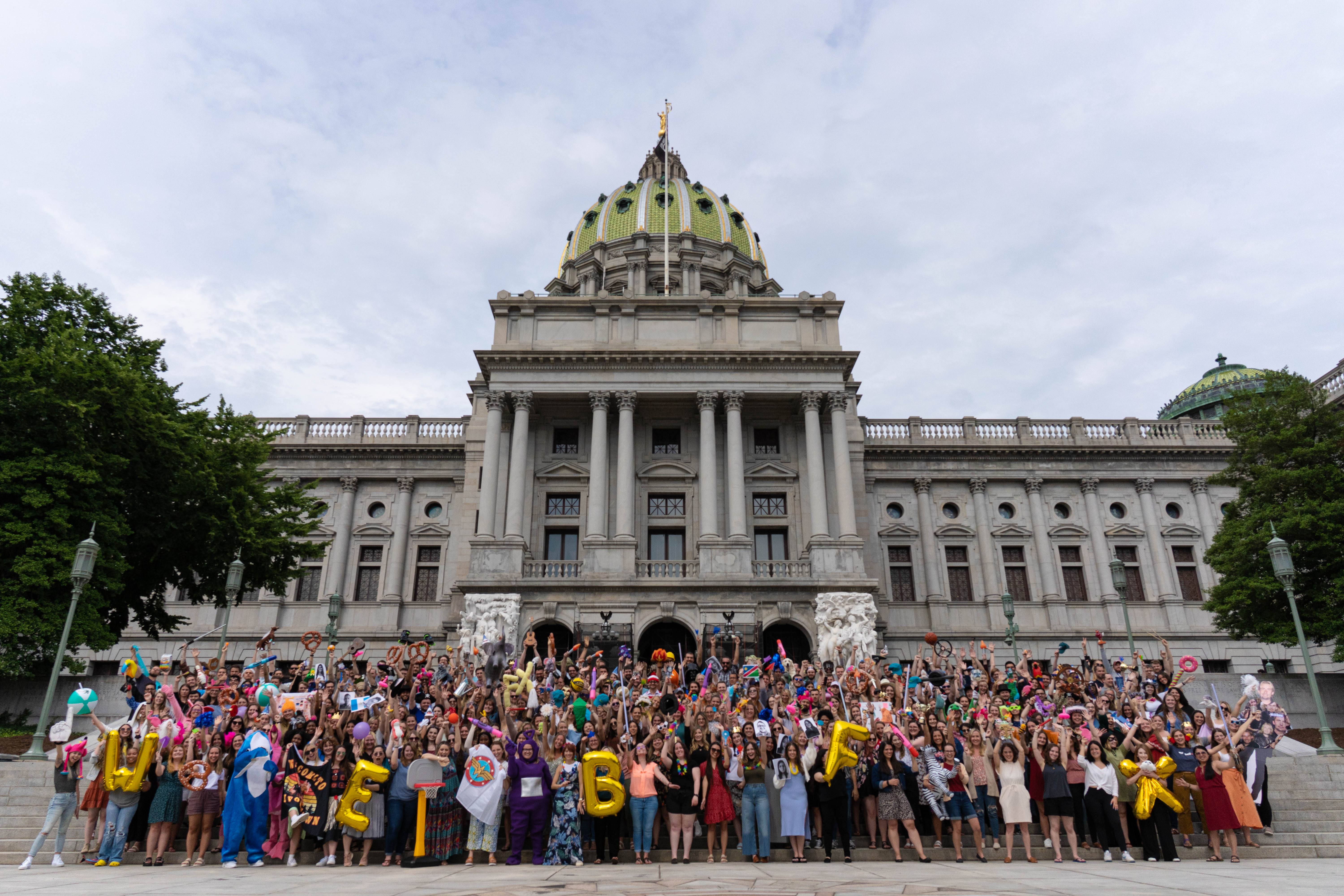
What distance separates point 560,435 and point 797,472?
12111 millimetres

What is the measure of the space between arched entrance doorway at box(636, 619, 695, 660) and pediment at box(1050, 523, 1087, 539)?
2356 centimetres

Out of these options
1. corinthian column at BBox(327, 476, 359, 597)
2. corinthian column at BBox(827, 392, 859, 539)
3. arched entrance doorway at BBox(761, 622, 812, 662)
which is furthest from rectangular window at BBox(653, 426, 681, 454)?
corinthian column at BBox(327, 476, 359, 597)

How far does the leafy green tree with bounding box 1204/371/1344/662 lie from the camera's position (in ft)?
92.4

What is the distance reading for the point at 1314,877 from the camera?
9.61m

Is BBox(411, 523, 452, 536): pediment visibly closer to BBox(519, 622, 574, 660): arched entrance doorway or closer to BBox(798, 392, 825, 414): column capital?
BBox(519, 622, 574, 660): arched entrance doorway

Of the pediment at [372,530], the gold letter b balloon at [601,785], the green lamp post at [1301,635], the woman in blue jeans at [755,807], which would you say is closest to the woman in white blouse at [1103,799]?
the woman in blue jeans at [755,807]

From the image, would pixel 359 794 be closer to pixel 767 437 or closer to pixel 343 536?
pixel 767 437

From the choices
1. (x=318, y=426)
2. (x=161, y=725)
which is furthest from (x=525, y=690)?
(x=318, y=426)

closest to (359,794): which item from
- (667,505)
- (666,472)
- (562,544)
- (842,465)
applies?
(562,544)

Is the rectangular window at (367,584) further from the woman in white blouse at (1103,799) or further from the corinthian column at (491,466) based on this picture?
the woman in white blouse at (1103,799)

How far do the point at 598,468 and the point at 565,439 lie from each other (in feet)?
15.1

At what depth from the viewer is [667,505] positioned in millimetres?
40062

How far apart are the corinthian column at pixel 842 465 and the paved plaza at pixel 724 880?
25305 mm

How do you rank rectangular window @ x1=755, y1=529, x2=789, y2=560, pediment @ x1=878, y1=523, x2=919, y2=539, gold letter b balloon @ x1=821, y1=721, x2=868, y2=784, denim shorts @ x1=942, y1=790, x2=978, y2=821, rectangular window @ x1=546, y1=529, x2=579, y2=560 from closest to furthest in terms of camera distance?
gold letter b balloon @ x1=821, y1=721, x2=868, y2=784 → denim shorts @ x1=942, y1=790, x2=978, y2=821 → rectangular window @ x1=546, y1=529, x2=579, y2=560 → rectangular window @ x1=755, y1=529, x2=789, y2=560 → pediment @ x1=878, y1=523, x2=919, y2=539
